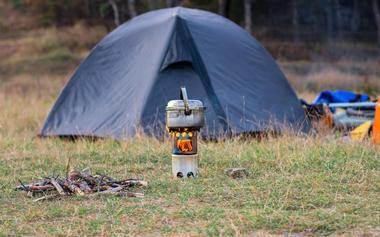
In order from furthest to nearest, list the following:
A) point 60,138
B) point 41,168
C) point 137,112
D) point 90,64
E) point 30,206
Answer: point 90,64 < point 60,138 < point 137,112 < point 41,168 < point 30,206

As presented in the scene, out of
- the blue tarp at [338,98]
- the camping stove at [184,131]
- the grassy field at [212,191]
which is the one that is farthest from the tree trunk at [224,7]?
the camping stove at [184,131]

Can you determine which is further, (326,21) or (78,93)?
(326,21)

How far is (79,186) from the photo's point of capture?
210 inches

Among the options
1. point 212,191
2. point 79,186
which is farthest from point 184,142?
point 79,186

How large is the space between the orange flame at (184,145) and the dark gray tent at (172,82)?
314cm

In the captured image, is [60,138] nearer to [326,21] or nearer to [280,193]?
[280,193]

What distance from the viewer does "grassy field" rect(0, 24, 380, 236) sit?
169 inches

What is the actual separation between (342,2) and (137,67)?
25485 mm

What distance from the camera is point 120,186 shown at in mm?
5414

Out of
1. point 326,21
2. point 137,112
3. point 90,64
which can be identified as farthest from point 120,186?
point 326,21

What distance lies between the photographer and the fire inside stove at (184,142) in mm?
5852

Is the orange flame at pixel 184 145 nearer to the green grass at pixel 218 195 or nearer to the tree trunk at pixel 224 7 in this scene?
the green grass at pixel 218 195

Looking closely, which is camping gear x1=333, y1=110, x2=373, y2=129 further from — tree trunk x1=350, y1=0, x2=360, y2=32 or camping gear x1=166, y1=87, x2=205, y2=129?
tree trunk x1=350, y1=0, x2=360, y2=32

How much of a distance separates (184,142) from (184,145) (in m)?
0.03
